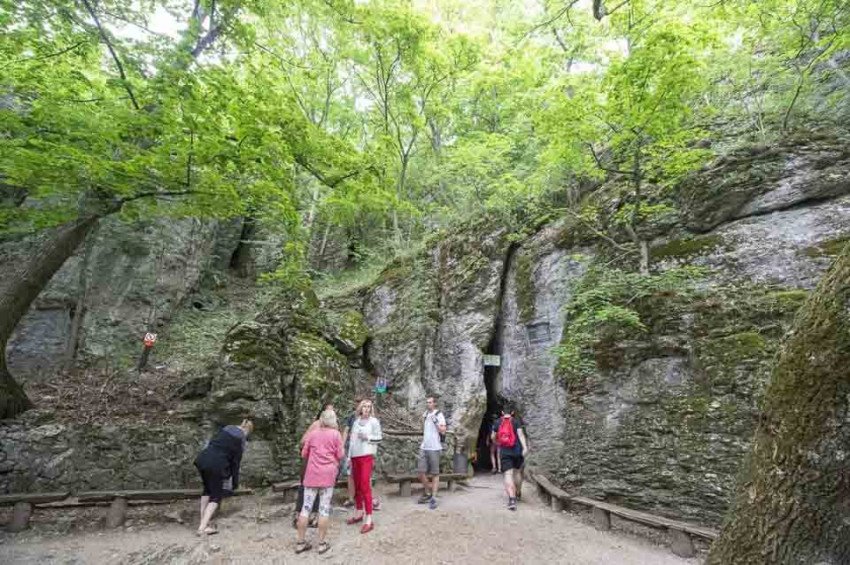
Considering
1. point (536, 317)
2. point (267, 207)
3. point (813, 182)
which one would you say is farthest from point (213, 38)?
point (813, 182)

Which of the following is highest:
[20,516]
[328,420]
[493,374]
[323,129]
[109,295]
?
[323,129]

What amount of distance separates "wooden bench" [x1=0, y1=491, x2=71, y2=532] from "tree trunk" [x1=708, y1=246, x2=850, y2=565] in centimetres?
718

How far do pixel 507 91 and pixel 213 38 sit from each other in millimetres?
10570

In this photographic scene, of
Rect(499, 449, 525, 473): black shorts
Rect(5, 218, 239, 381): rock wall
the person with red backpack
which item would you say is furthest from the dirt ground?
Rect(5, 218, 239, 381): rock wall

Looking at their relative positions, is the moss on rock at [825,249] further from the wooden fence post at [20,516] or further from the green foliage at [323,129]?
the wooden fence post at [20,516]

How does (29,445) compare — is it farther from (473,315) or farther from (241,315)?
(473,315)

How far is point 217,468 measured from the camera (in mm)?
5176

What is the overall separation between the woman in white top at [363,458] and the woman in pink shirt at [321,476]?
541 mm

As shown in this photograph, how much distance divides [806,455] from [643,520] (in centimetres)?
432

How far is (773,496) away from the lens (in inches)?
70.9

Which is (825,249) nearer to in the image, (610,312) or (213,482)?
(610,312)

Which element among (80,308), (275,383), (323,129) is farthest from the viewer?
(80,308)

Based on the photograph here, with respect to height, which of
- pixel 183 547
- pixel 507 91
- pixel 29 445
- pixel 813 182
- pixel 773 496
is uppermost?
pixel 507 91

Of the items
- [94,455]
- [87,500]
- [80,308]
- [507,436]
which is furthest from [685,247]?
[80,308]
